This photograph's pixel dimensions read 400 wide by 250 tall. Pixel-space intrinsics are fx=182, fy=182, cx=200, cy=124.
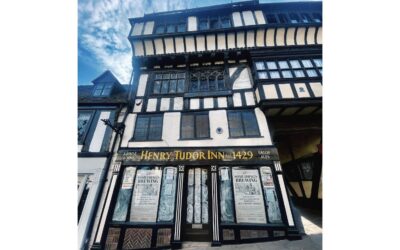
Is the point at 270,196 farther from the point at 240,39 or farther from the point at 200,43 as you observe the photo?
the point at 200,43

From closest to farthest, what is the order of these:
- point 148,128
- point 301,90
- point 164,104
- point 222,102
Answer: point 301,90 → point 148,128 → point 222,102 → point 164,104

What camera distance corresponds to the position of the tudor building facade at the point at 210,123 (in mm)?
6266

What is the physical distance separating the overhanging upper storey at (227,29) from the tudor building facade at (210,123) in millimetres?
56

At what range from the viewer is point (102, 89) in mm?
9648

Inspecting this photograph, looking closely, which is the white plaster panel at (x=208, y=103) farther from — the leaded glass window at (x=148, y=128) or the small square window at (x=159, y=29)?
the small square window at (x=159, y=29)

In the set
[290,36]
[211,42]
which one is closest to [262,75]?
[290,36]

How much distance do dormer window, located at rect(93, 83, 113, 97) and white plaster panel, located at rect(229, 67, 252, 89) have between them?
653 cm

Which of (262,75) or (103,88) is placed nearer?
(262,75)

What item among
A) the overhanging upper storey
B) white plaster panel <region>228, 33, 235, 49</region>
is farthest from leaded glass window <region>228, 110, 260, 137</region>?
white plaster panel <region>228, 33, 235, 49</region>

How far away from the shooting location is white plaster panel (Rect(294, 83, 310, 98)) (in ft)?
26.2

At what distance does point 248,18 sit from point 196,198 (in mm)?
10123

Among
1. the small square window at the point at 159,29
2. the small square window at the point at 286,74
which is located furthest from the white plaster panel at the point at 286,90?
the small square window at the point at 159,29
